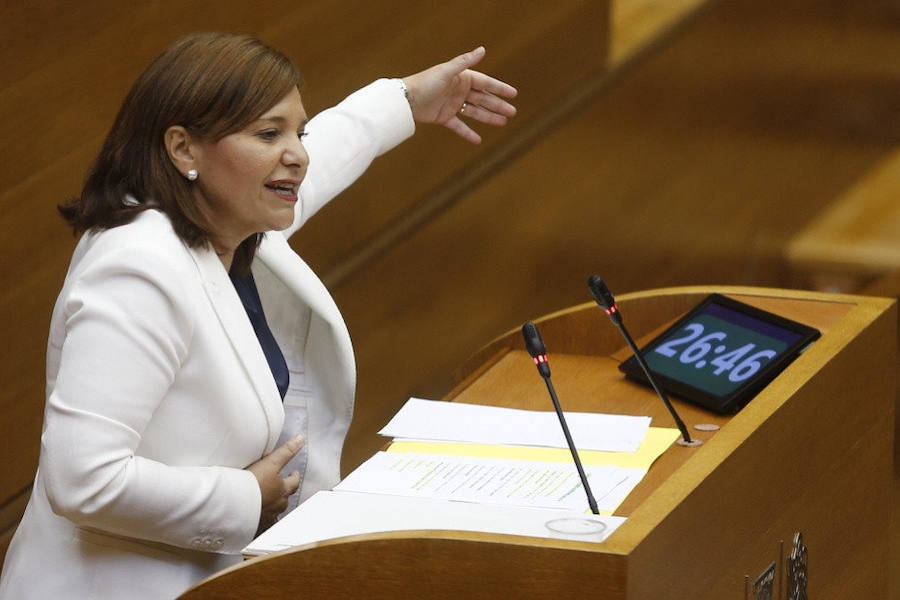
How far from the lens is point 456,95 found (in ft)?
7.01

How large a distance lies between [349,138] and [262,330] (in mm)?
412

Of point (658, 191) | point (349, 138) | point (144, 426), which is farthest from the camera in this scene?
point (658, 191)

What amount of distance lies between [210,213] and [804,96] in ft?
7.97

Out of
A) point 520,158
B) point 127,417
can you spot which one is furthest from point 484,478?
point 520,158

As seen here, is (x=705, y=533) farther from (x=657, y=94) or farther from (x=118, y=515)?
(x=657, y=94)

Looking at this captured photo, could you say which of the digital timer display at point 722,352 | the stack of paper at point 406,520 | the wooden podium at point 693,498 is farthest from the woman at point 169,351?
the digital timer display at point 722,352

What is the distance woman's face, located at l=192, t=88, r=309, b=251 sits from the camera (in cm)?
156

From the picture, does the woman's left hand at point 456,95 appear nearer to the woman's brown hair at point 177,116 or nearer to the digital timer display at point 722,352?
the digital timer display at point 722,352

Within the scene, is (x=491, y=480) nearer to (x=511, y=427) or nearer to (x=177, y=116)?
(x=511, y=427)

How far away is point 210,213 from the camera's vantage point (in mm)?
1603

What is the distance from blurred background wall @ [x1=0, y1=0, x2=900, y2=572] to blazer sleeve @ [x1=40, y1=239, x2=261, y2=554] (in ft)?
2.59

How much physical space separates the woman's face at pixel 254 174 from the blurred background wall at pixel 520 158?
2.21 ft

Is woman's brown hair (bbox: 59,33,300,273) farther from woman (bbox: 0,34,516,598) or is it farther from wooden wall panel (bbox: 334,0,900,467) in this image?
wooden wall panel (bbox: 334,0,900,467)

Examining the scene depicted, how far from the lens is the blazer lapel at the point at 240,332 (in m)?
1.51
